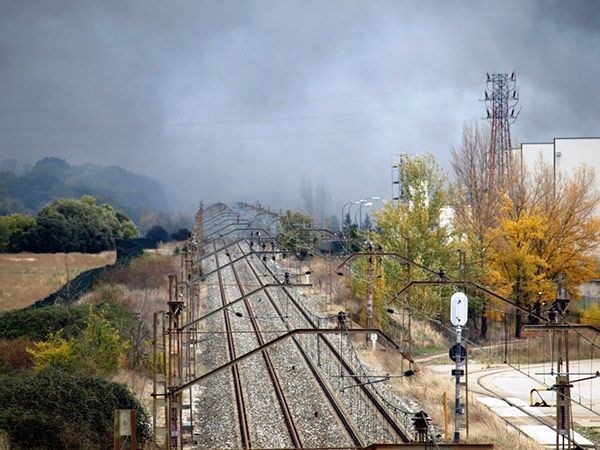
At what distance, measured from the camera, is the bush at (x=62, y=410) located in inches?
596

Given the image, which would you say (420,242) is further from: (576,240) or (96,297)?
(96,297)

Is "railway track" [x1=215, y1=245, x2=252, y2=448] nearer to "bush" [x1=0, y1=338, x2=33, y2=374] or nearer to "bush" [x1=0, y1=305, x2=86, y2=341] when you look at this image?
"bush" [x1=0, y1=305, x2=86, y2=341]

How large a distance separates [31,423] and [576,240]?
25.7 meters

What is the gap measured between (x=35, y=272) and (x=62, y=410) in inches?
1502

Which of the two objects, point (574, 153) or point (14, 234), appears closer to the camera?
point (574, 153)

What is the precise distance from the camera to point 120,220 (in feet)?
244

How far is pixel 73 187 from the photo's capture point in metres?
138

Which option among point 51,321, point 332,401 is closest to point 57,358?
point 332,401

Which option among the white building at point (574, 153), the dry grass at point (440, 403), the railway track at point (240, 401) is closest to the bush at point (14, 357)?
the railway track at point (240, 401)

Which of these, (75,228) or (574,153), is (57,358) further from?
(75,228)

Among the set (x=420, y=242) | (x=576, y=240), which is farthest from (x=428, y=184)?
(x=576, y=240)

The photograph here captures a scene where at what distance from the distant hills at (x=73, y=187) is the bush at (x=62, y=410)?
83.7m

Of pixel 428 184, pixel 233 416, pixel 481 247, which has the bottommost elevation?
pixel 233 416

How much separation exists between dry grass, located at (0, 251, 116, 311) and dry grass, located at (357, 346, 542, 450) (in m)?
16.4
